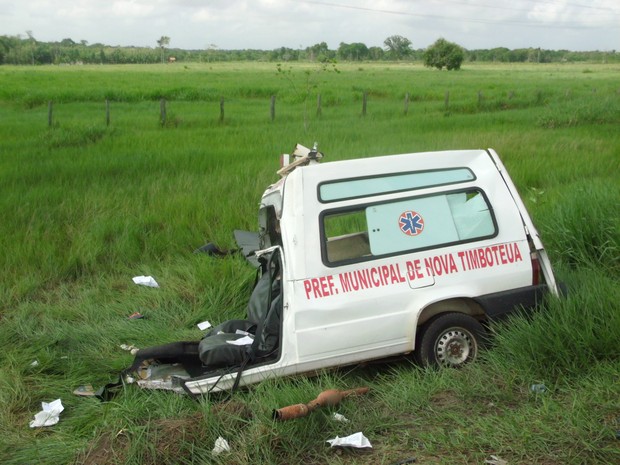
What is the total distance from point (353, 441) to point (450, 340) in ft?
4.62

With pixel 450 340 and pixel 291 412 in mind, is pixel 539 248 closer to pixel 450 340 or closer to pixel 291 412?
pixel 450 340

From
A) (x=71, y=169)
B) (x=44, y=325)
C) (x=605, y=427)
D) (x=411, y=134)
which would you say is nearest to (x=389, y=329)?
(x=605, y=427)

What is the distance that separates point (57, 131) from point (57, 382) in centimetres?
1082

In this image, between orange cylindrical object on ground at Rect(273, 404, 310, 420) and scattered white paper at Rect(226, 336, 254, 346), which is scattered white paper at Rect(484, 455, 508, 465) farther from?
scattered white paper at Rect(226, 336, 254, 346)

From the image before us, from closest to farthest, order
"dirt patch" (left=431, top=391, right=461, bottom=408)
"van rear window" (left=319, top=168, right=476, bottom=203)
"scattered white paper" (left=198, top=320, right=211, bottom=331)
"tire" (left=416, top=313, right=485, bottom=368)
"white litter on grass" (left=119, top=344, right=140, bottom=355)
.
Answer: "dirt patch" (left=431, top=391, right=461, bottom=408), "tire" (left=416, top=313, right=485, bottom=368), "van rear window" (left=319, top=168, right=476, bottom=203), "white litter on grass" (left=119, top=344, right=140, bottom=355), "scattered white paper" (left=198, top=320, right=211, bottom=331)

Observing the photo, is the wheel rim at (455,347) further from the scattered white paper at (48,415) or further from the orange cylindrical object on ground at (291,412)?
the scattered white paper at (48,415)

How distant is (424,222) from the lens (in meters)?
5.11

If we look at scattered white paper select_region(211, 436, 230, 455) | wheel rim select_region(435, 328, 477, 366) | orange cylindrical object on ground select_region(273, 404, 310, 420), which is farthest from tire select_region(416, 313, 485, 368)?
scattered white paper select_region(211, 436, 230, 455)

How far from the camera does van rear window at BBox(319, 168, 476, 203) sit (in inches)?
199

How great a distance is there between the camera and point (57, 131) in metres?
15.1

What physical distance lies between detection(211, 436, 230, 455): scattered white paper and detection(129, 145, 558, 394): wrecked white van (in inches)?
33.1

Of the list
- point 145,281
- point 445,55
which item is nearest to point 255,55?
point 445,55

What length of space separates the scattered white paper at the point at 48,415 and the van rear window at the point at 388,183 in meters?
2.44

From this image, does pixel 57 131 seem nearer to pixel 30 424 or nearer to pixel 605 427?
pixel 30 424
